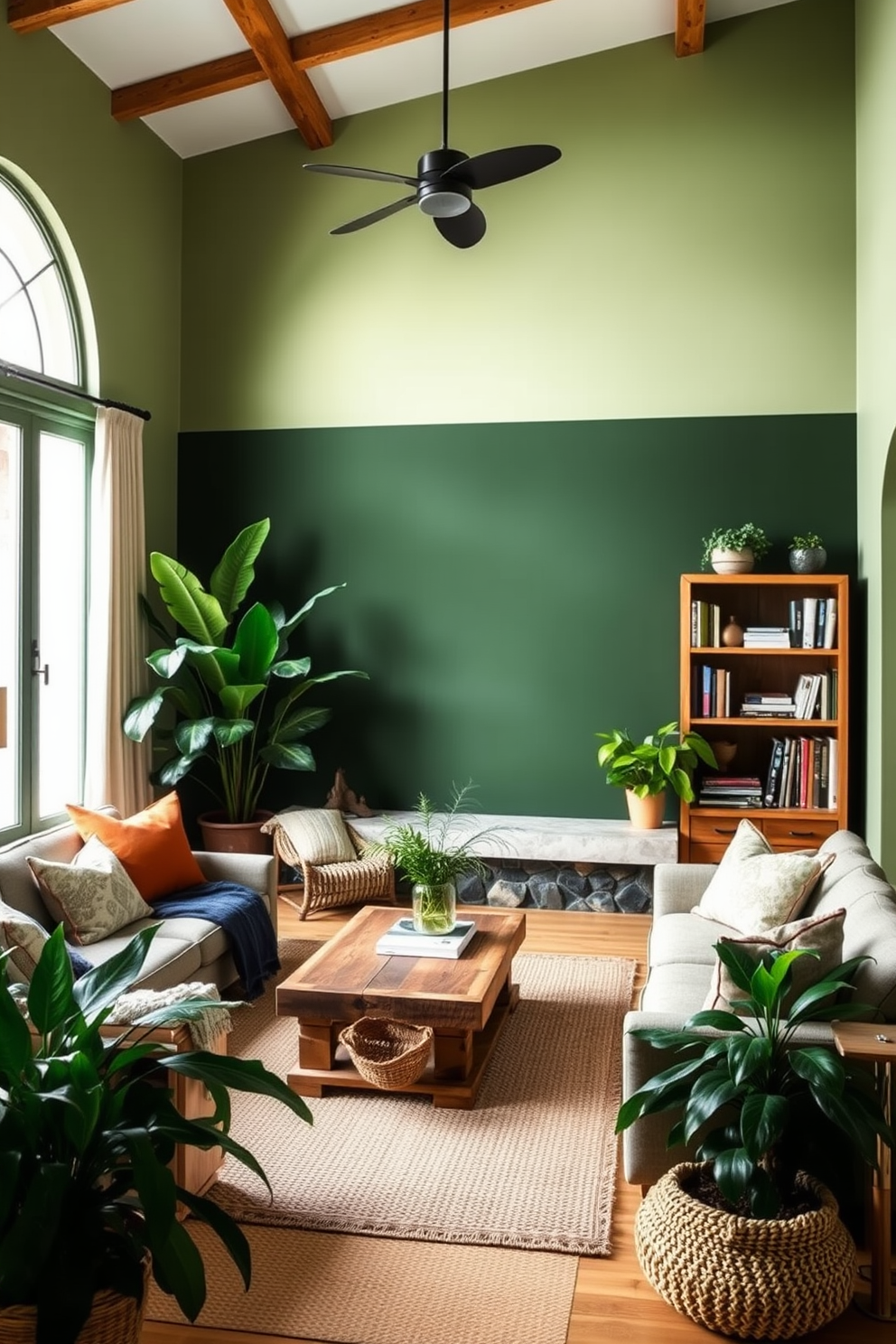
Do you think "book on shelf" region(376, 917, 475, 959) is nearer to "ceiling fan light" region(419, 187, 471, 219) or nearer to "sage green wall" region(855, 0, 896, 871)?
"sage green wall" region(855, 0, 896, 871)

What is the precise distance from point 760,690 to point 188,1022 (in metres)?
4.34

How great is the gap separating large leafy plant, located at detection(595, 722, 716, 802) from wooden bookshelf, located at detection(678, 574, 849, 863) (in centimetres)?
15

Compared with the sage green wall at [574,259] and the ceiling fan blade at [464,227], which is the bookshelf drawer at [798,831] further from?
the ceiling fan blade at [464,227]

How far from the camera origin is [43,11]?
524cm

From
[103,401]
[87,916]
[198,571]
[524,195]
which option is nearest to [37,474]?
[103,401]

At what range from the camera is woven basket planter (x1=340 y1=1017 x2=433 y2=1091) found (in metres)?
3.78

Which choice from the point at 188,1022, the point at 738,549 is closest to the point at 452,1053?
the point at 188,1022

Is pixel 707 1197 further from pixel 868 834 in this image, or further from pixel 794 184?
pixel 794 184

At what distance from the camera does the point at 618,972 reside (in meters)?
5.31

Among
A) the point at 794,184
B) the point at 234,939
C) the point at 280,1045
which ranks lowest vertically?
the point at 280,1045

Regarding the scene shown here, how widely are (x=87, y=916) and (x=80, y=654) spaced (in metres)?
2.16

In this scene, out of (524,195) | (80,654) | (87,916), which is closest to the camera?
(87,916)

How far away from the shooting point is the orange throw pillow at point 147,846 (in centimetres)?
483

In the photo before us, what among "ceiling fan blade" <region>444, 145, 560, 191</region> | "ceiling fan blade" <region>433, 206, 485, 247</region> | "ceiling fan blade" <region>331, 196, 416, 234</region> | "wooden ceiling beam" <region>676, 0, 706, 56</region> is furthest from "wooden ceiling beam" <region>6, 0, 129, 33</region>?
"wooden ceiling beam" <region>676, 0, 706, 56</region>
